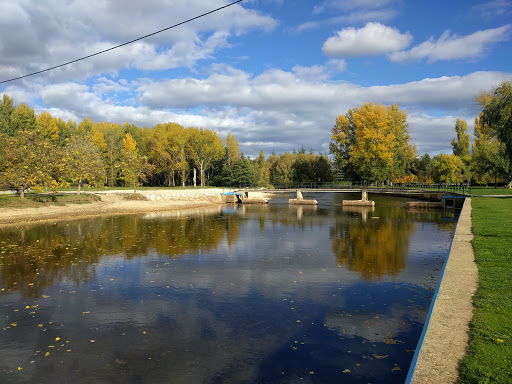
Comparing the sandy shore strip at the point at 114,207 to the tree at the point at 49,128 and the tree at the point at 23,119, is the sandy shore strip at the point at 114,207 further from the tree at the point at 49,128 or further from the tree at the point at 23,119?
the tree at the point at 49,128

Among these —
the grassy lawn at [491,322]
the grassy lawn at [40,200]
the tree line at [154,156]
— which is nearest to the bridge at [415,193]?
the tree line at [154,156]

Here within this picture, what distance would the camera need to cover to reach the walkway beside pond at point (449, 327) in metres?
5.45

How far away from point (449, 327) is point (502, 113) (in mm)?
36535

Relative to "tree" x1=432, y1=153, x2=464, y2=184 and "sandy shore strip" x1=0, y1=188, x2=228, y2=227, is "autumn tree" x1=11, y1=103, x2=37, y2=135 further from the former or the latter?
"tree" x1=432, y1=153, x2=464, y2=184

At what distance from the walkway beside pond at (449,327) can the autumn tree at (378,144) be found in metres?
58.7

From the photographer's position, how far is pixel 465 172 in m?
77.3

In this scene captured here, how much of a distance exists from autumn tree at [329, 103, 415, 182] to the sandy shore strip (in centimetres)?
2908

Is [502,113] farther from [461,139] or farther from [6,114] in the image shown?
[6,114]

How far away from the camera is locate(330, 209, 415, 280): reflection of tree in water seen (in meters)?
16.2

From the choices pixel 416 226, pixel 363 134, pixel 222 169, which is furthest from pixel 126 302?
pixel 222 169

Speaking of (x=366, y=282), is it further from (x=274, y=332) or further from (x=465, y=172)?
(x=465, y=172)

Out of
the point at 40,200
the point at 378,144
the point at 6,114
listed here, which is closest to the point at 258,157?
the point at 378,144

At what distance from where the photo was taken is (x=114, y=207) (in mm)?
44156

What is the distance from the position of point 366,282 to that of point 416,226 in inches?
767
